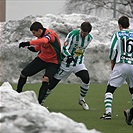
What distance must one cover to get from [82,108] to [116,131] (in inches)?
171

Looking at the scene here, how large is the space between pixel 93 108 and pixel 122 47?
335cm

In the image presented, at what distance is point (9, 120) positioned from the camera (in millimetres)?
6566

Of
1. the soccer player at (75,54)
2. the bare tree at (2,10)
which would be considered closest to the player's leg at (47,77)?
the soccer player at (75,54)

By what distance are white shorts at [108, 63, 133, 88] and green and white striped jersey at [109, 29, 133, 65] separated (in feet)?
0.31

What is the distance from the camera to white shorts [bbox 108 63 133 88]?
39.2ft

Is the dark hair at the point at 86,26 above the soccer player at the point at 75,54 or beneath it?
above

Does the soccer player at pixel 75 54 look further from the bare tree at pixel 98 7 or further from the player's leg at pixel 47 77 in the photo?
the bare tree at pixel 98 7

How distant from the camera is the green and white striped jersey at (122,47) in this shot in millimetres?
11859

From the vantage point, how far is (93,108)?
15.0 meters

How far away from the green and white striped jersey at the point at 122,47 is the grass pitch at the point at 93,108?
1.06 m

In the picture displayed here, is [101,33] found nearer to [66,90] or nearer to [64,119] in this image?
[66,90]

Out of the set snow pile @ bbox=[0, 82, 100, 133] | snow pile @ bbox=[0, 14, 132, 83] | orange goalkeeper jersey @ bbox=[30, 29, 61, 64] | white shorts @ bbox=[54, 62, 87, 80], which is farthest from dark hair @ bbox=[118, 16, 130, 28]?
snow pile @ bbox=[0, 14, 132, 83]

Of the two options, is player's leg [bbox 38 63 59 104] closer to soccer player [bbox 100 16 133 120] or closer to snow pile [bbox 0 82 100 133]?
soccer player [bbox 100 16 133 120]

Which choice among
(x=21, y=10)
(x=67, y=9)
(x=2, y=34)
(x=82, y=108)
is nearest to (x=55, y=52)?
(x=82, y=108)
